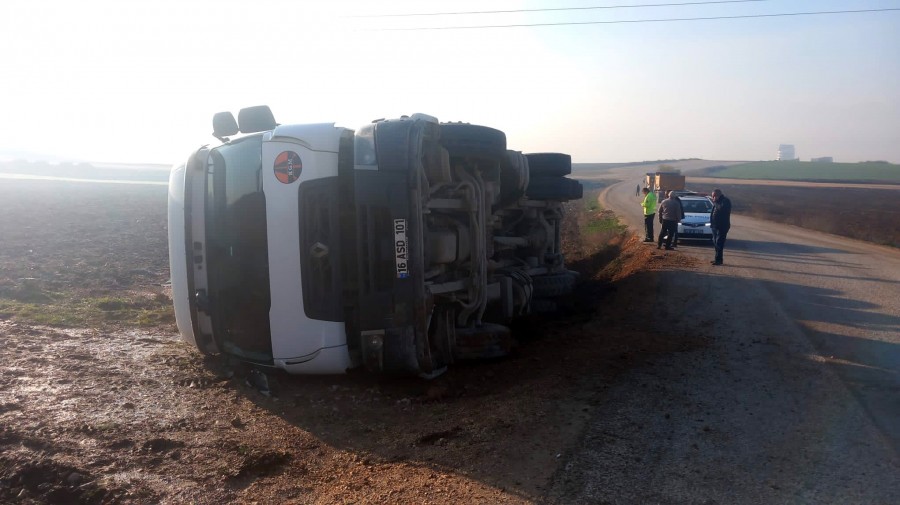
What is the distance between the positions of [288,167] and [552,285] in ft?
17.8

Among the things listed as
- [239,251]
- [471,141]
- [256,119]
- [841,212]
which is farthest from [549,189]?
[841,212]

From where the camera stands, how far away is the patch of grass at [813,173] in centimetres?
8131

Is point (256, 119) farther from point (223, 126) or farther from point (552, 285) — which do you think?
point (552, 285)

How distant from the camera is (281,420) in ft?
18.8

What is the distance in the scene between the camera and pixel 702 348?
7.35 metres

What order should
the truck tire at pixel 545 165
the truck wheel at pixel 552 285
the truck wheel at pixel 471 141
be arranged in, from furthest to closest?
the truck tire at pixel 545 165 → the truck wheel at pixel 552 285 → the truck wheel at pixel 471 141

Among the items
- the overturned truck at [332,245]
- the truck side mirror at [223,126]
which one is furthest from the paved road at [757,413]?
the truck side mirror at [223,126]

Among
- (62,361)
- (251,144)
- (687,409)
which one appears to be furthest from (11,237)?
(687,409)

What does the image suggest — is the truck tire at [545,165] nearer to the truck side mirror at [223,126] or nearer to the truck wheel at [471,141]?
the truck wheel at [471,141]

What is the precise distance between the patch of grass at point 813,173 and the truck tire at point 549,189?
77.4 meters

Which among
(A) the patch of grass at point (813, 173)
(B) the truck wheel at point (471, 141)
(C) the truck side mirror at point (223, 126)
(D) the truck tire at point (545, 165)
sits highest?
(C) the truck side mirror at point (223, 126)

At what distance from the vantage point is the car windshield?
1994 cm

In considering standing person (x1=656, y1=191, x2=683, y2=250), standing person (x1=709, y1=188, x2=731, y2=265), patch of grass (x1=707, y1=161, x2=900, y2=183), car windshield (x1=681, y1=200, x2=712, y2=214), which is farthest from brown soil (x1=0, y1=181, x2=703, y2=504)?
patch of grass (x1=707, y1=161, x2=900, y2=183)

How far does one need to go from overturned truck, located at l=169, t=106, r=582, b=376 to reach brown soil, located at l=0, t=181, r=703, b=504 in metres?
0.41
